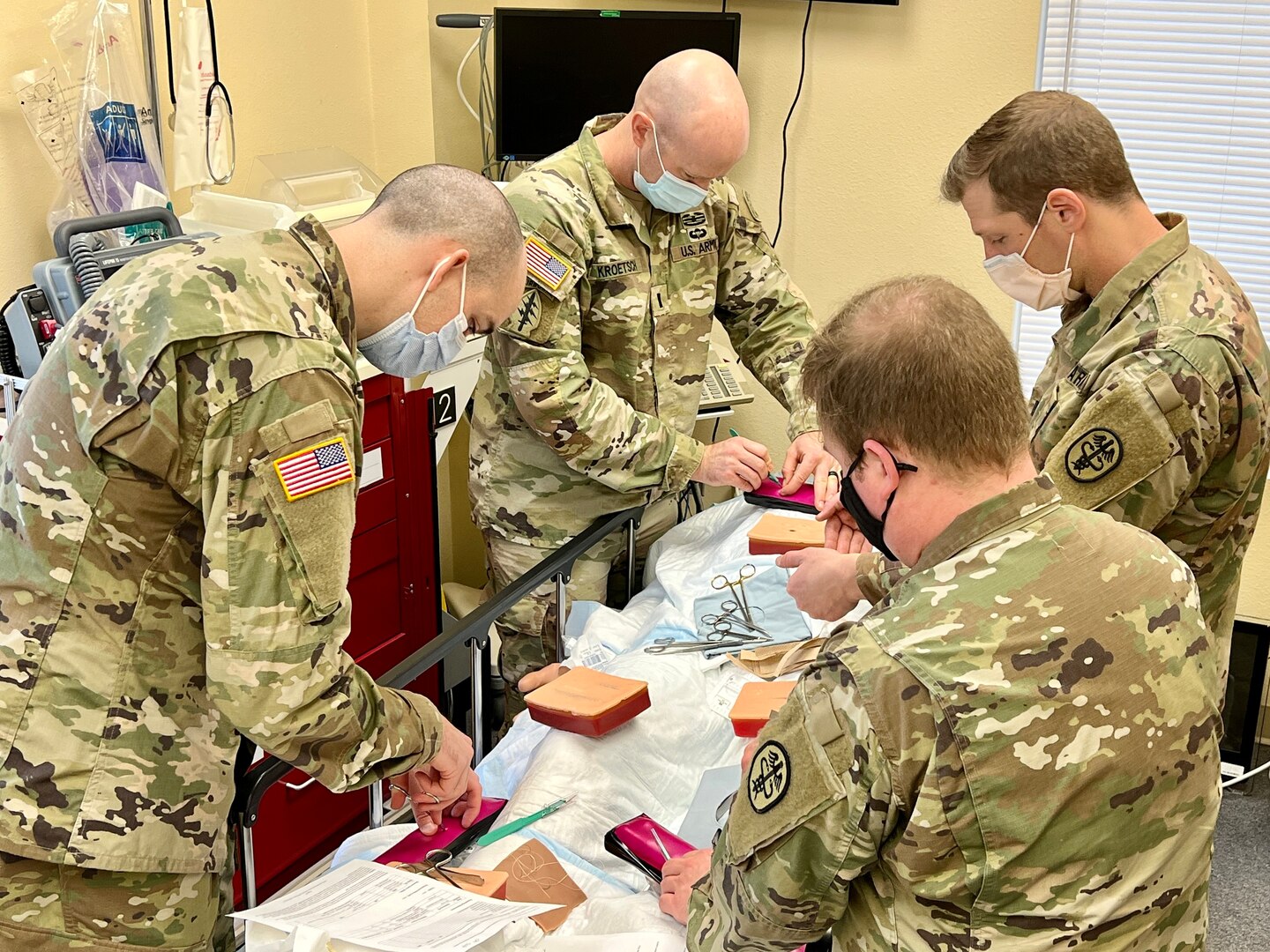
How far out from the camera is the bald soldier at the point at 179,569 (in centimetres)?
133

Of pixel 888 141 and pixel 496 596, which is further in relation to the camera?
pixel 888 141

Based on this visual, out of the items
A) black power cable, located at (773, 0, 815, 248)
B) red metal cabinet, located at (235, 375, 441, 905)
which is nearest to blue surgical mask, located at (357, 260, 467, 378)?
red metal cabinet, located at (235, 375, 441, 905)

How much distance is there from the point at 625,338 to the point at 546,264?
0.30m

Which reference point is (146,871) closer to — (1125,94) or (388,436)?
(388,436)

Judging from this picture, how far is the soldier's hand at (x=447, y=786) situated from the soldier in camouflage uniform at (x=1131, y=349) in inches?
36.5

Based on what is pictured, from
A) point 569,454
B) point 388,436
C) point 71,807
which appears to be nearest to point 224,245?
point 71,807

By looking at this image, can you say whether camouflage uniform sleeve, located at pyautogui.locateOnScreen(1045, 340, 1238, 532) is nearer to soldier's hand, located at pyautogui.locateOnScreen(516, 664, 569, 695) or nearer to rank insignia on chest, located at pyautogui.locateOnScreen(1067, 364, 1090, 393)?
rank insignia on chest, located at pyautogui.locateOnScreen(1067, 364, 1090, 393)

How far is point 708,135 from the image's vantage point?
7.68ft

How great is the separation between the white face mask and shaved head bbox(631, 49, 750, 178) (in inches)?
26.3

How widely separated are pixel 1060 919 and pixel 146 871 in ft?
3.51

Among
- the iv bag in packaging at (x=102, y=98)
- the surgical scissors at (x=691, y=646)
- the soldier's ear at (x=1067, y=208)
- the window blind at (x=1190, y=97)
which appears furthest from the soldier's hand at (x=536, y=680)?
the window blind at (x=1190, y=97)

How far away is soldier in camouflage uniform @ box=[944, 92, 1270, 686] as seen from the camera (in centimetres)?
166

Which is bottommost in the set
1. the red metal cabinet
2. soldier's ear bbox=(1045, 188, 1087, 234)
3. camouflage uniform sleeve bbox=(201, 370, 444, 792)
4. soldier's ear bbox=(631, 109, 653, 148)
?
the red metal cabinet

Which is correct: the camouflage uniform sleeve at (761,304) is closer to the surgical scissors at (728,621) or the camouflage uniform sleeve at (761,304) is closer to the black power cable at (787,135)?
the surgical scissors at (728,621)
